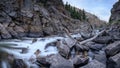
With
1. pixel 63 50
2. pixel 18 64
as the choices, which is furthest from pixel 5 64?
pixel 63 50

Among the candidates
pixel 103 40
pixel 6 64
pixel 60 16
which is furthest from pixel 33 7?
pixel 6 64

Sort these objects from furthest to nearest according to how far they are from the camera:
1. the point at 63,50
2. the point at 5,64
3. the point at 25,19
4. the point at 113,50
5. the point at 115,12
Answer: the point at 115,12
the point at 25,19
the point at 63,50
the point at 113,50
the point at 5,64

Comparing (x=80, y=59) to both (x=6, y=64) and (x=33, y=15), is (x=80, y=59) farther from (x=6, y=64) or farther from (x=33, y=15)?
(x=33, y=15)

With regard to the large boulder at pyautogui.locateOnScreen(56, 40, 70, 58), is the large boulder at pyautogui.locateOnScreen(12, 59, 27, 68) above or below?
below

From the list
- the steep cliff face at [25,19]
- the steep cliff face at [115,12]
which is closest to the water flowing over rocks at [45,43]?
the steep cliff face at [25,19]

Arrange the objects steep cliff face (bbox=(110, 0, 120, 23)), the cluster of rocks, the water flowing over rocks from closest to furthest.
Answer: the cluster of rocks, the water flowing over rocks, steep cliff face (bbox=(110, 0, 120, 23))

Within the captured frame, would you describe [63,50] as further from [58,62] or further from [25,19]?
[25,19]

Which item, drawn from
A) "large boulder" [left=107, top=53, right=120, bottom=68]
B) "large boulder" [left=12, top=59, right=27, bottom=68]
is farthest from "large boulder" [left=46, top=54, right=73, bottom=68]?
"large boulder" [left=107, top=53, right=120, bottom=68]

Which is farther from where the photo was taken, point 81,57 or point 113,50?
point 113,50

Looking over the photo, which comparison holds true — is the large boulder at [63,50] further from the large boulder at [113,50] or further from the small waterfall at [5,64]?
the small waterfall at [5,64]

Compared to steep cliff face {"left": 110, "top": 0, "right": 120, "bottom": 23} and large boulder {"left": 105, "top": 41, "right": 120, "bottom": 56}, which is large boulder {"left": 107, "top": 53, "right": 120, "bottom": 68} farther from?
steep cliff face {"left": 110, "top": 0, "right": 120, "bottom": 23}

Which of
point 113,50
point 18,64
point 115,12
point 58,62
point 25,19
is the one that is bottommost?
point 115,12

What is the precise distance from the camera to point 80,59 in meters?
16.8

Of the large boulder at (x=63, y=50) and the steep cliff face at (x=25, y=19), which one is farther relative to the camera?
the steep cliff face at (x=25, y=19)
